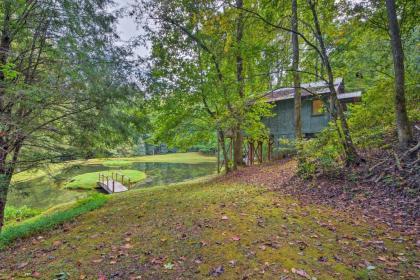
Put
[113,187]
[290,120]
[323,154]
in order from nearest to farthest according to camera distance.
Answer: [323,154], [290,120], [113,187]

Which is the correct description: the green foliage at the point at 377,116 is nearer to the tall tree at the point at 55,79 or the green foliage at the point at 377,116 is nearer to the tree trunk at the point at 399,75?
the tree trunk at the point at 399,75

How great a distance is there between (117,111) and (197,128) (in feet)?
18.2

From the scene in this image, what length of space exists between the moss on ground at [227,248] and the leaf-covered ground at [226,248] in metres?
0.01

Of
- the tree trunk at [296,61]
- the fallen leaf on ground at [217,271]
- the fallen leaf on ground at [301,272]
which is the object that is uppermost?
the tree trunk at [296,61]

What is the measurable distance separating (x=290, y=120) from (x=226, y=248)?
15.1 metres

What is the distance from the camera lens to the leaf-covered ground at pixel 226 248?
3123mm

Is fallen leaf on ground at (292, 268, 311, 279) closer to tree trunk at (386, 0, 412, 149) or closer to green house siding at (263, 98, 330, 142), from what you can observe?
tree trunk at (386, 0, 412, 149)

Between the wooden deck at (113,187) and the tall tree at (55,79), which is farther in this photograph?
the wooden deck at (113,187)

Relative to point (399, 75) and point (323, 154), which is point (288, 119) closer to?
point (323, 154)

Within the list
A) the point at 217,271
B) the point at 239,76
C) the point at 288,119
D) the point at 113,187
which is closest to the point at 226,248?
the point at 217,271

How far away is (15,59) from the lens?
5.75m

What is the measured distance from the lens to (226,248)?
12.0ft

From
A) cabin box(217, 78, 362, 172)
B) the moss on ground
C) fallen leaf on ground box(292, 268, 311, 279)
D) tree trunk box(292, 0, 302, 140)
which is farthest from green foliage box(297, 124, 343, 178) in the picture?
cabin box(217, 78, 362, 172)

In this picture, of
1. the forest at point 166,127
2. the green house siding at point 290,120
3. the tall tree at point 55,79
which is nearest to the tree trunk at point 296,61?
the forest at point 166,127
